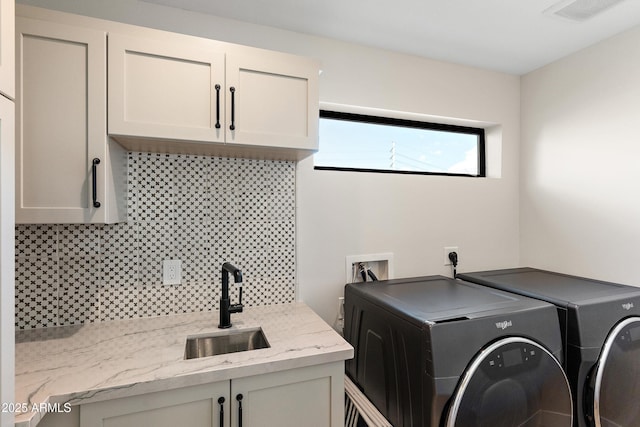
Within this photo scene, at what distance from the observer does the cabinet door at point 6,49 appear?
75 centimetres

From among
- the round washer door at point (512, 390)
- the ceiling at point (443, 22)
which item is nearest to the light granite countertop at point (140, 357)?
the round washer door at point (512, 390)

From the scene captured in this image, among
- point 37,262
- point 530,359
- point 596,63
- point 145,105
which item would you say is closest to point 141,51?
point 145,105

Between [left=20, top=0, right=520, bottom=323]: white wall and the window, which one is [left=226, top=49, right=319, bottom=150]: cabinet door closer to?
[left=20, top=0, right=520, bottom=323]: white wall

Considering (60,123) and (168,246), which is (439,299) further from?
(60,123)

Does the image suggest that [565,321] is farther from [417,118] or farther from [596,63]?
[596,63]

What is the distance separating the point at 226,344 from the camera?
4.74ft

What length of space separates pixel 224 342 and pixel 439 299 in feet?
3.26

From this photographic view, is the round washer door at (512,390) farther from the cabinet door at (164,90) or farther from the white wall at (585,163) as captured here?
the cabinet door at (164,90)

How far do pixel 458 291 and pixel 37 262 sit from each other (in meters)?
1.95

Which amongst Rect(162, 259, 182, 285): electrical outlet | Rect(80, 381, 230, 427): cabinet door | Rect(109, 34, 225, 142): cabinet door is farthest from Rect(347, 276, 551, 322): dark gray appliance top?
Rect(109, 34, 225, 142): cabinet door

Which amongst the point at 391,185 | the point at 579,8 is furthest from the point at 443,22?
the point at 391,185

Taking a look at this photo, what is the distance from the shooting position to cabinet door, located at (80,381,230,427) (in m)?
0.98

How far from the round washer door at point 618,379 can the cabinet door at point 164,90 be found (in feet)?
6.13

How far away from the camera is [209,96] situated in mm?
1340
